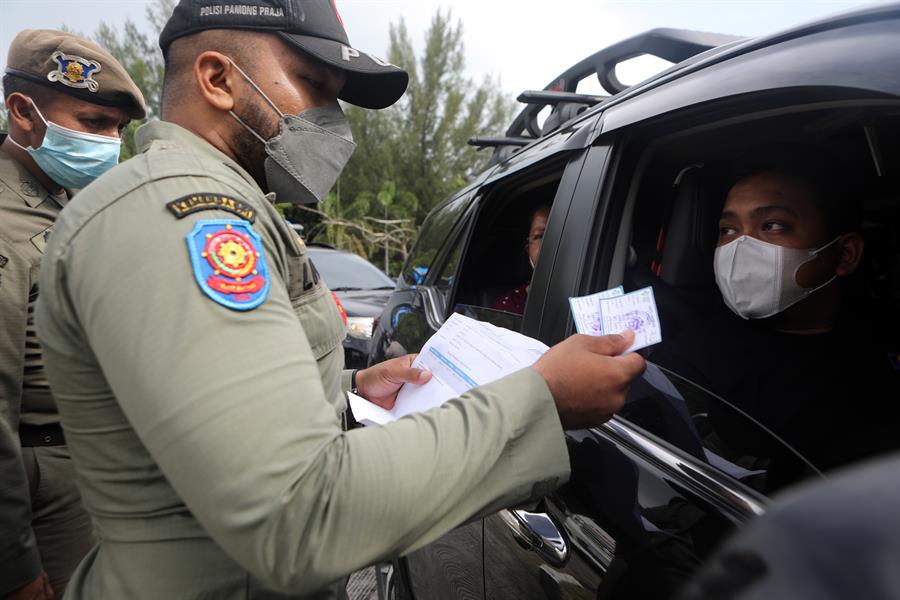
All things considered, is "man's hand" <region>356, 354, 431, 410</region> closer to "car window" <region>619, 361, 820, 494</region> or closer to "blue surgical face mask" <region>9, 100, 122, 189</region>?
"car window" <region>619, 361, 820, 494</region>

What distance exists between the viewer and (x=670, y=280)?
5.67 feet

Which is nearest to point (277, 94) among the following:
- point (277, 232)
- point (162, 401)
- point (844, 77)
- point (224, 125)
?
point (224, 125)

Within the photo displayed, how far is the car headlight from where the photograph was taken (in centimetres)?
525

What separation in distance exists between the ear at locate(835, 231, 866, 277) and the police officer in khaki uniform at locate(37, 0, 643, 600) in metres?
1.07

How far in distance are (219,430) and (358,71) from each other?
76 cm

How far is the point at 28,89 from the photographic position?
6.03 ft

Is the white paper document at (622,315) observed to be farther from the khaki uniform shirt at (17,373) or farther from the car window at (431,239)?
the car window at (431,239)

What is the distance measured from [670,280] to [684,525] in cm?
98

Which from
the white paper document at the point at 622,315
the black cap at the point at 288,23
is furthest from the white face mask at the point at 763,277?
the black cap at the point at 288,23

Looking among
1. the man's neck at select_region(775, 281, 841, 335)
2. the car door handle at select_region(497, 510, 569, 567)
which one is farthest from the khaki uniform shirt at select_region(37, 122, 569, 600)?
the man's neck at select_region(775, 281, 841, 335)

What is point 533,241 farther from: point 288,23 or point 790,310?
point 288,23

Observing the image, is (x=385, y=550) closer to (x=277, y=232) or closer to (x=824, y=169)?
(x=277, y=232)

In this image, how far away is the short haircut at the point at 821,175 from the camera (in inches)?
60.8

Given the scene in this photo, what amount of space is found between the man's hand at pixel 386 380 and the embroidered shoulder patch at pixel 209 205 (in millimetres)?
499
